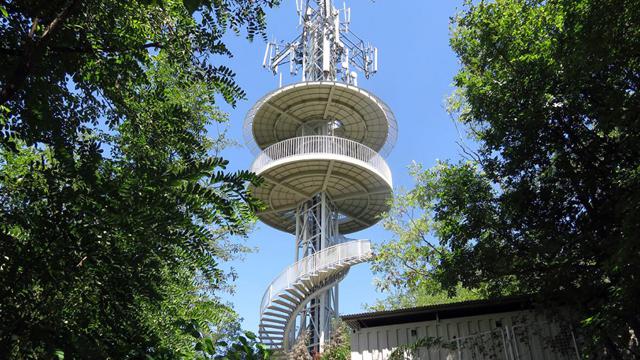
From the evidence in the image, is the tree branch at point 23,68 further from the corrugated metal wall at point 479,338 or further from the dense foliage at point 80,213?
the corrugated metal wall at point 479,338

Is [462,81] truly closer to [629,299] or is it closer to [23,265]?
[629,299]

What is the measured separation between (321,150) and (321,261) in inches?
156

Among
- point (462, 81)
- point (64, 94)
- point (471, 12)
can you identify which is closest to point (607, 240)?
point (462, 81)

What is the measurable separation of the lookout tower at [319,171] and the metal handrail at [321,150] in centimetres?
4

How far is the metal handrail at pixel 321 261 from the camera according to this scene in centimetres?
1575

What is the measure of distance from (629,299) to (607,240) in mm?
1247

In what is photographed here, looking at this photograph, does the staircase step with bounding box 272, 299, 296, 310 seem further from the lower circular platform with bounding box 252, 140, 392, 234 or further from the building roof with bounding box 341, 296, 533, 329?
the building roof with bounding box 341, 296, 533, 329

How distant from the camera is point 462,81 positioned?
8438mm

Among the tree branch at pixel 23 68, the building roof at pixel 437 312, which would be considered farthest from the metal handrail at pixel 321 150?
the tree branch at pixel 23 68

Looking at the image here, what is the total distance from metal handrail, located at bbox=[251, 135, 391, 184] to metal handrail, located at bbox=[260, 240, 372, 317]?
3.40 m

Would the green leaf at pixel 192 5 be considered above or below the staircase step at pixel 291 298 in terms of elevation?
below

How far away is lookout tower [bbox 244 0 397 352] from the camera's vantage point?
1612 centimetres

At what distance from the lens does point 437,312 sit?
9367mm

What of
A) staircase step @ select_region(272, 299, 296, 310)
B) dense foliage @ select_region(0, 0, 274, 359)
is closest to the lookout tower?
staircase step @ select_region(272, 299, 296, 310)
